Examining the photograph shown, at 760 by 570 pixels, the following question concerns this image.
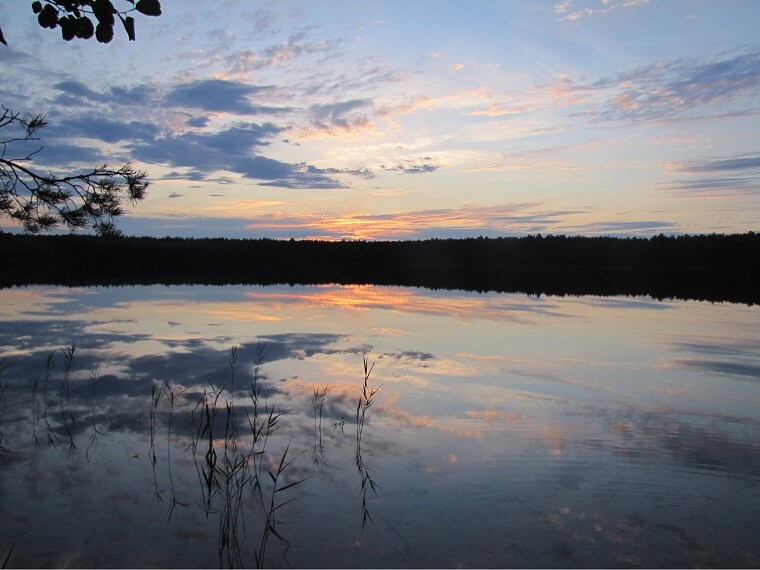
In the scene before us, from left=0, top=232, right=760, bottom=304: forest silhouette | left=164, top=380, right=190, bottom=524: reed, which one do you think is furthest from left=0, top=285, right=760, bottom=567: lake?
left=0, top=232, right=760, bottom=304: forest silhouette

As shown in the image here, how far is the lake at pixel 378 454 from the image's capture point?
13.7 ft

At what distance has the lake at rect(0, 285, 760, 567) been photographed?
4168mm

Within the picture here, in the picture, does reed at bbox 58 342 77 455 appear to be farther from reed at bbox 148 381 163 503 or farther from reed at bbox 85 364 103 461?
reed at bbox 148 381 163 503

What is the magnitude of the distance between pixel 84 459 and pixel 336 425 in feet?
8.60

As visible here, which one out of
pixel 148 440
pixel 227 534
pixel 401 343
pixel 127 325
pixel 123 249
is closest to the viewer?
pixel 227 534

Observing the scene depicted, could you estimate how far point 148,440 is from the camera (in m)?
6.23

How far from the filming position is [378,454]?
598 cm

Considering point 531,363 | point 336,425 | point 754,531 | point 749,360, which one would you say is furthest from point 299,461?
point 749,360

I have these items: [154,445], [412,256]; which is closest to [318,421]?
[154,445]

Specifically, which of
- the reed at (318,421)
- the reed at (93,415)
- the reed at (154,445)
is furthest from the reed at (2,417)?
the reed at (318,421)

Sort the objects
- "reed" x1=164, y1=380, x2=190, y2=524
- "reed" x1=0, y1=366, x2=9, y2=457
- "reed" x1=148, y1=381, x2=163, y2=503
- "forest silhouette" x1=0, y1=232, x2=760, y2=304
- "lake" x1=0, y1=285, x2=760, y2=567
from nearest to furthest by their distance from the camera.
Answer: "lake" x1=0, y1=285, x2=760, y2=567
"reed" x1=164, y1=380, x2=190, y2=524
"reed" x1=148, y1=381, x2=163, y2=503
"reed" x1=0, y1=366, x2=9, y2=457
"forest silhouette" x1=0, y1=232, x2=760, y2=304

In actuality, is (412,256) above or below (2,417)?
above

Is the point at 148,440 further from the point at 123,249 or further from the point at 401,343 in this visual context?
the point at 123,249

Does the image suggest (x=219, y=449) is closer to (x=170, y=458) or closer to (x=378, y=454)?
(x=170, y=458)
